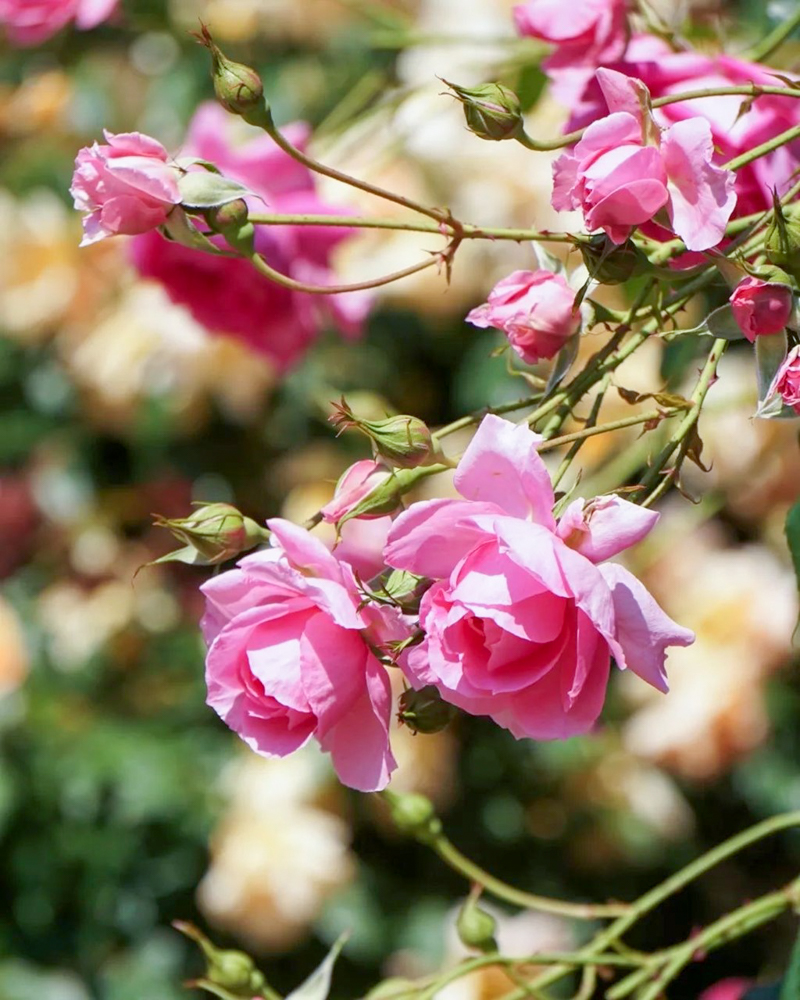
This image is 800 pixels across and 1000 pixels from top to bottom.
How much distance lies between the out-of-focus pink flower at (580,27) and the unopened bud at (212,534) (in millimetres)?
232

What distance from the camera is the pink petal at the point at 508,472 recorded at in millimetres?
380

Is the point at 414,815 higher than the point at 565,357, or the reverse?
the point at 565,357

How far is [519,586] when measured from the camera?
37cm

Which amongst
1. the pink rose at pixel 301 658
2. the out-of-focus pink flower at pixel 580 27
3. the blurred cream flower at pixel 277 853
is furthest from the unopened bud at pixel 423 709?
the blurred cream flower at pixel 277 853

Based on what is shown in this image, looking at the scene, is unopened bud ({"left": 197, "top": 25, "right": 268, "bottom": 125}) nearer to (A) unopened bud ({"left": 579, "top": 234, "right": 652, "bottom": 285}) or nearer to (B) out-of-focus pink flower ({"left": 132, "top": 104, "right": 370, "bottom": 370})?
(A) unopened bud ({"left": 579, "top": 234, "right": 652, "bottom": 285})

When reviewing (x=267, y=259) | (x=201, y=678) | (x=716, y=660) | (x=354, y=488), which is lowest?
(x=201, y=678)

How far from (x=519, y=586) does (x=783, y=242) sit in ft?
0.39

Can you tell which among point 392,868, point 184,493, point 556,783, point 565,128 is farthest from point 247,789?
point 565,128

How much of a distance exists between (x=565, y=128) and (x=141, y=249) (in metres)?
0.31

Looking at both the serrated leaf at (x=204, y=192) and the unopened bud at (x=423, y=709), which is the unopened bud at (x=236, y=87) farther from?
the unopened bud at (x=423, y=709)

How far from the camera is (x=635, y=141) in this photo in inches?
16.0

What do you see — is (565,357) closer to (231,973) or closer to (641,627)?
(641,627)

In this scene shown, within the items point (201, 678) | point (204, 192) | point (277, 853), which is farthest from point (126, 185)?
point (201, 678)

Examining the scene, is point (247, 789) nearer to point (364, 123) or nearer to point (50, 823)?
point (50, 823)
